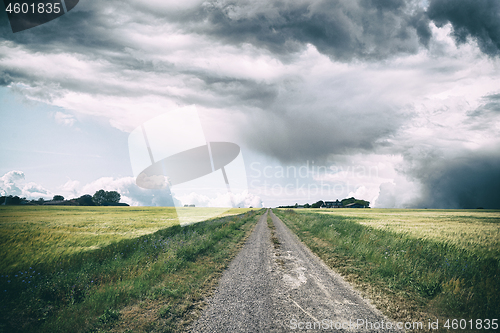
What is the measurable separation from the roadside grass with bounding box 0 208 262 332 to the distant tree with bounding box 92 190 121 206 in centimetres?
12660

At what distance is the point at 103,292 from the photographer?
6.12 metres

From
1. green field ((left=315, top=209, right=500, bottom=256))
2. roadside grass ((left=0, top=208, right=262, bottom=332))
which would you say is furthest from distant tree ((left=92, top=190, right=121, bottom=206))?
green field ((left=315, top=209, right=500, bottom=256))

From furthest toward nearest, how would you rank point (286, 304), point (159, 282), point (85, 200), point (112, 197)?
1. point (112, 197)
2. point (85, 200)
3. point (159, 282)
4. point (286, 304)

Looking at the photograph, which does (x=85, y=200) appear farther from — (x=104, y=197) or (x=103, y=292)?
(x=103, y=292)

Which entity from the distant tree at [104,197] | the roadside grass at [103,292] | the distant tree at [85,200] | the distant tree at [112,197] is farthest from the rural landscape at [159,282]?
the distant tree at [112,197]

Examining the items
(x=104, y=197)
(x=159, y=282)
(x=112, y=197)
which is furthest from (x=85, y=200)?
(x=159, y=282)

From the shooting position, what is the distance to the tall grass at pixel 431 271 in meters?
5.64

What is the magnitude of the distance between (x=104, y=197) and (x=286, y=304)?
449 feet

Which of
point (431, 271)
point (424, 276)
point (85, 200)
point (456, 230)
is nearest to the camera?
point (424, 276)

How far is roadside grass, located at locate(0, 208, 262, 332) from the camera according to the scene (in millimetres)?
4859

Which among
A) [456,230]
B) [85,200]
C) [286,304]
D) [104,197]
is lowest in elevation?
[456,230]

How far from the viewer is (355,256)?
10.8m

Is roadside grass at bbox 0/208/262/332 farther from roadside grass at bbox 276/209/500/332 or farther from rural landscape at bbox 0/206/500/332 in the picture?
roadside grass at bbox 276/209/500/332

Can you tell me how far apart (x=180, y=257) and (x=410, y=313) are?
8.92 m
